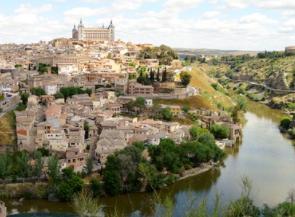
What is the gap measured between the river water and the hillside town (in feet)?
7.51

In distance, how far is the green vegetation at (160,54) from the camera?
5377 cm

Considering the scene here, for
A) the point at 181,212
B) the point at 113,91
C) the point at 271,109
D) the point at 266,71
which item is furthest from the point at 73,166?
the point at 266,71

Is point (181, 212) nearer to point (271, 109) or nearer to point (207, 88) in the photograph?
point (207, 88)

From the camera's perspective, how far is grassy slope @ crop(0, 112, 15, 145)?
25.8m

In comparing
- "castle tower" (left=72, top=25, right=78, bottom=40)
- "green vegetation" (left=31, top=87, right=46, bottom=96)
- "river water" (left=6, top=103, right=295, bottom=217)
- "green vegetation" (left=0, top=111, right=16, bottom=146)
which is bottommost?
"river water" (left=6, top=103, right=295, bottom=217)

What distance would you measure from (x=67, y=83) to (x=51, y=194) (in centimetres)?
1649

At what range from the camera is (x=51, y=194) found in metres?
21.1

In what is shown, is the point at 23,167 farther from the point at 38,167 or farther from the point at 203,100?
the point at 203,100

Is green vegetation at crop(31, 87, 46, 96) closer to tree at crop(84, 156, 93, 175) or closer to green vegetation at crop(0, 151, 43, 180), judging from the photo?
green vegetation at crop(0, 151, 43, 180)

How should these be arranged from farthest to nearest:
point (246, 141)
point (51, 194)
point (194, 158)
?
1. point (246, 141)
2. point (194, 158)
3. point (51, 194)

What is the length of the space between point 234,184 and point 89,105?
1245cm

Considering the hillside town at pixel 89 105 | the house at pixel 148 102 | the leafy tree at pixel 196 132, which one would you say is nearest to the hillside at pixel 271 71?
the hillside town at pixel 89 105

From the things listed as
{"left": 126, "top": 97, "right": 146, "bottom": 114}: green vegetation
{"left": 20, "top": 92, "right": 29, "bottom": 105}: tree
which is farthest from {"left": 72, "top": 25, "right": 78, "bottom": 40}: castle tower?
{"left": 20, "top": 92, "right": 29, "bottom": 105}: tree

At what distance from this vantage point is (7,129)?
88.3 feet
